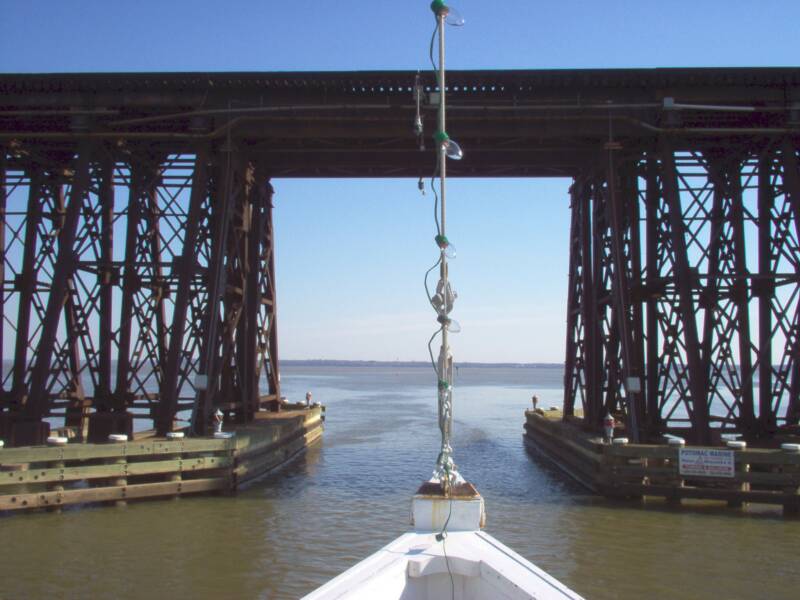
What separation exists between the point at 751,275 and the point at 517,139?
291 inches

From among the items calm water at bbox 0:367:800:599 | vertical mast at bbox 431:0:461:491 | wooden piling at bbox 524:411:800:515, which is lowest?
calm water at bbox 0:367:800:599

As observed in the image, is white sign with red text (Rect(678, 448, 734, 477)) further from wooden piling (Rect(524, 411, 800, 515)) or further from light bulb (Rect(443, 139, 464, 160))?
light bulb (Rect(443, 139, 464, 160))

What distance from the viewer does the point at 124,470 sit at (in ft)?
48.4

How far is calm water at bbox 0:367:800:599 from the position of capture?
9797 mm

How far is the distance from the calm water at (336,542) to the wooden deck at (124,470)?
37 cm

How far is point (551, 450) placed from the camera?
23188 mm

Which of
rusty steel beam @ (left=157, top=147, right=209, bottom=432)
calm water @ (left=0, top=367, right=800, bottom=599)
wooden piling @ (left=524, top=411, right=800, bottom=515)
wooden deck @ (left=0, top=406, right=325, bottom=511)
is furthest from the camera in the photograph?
rusty steel beam @ (left=157, top=147, right=209, bottom=432)

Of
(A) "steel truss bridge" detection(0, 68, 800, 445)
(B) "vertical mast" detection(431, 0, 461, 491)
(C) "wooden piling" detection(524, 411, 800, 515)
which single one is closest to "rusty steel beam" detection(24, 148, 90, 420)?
(A) "steel truss bridge" detection(0, 68, 800, 445)

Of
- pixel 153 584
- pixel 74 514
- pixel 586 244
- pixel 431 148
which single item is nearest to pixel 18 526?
pixel 74 514

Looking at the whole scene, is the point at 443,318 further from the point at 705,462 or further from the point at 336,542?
the point at 705,462

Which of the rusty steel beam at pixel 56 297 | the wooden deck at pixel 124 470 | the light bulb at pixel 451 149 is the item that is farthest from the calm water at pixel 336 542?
the light bulb at pixel 451 149

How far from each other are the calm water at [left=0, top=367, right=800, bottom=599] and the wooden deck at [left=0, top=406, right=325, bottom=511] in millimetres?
374

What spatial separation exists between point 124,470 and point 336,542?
5.51 metres

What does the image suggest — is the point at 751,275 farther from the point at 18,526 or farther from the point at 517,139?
the point at 18,526
